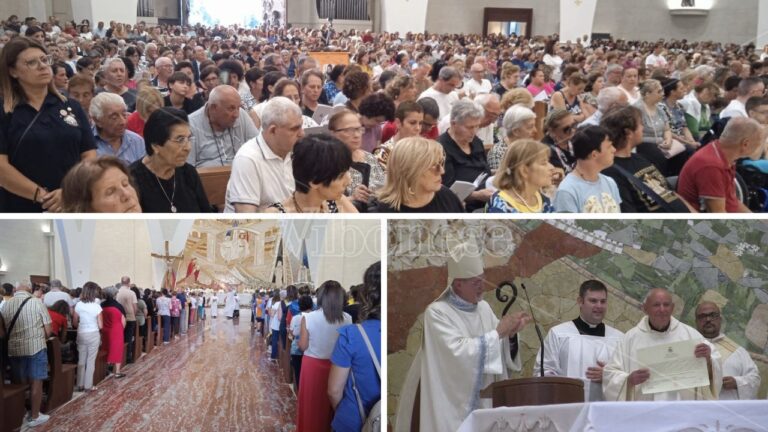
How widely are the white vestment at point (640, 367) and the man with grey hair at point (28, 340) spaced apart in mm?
2149

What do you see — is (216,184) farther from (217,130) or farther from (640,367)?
(640,367)

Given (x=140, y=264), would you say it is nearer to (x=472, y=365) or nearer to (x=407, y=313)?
(x=407, y=313)

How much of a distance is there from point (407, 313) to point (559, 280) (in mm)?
639

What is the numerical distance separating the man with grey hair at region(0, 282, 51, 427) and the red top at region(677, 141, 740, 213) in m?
4.03

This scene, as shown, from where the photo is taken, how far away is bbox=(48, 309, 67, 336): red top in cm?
315

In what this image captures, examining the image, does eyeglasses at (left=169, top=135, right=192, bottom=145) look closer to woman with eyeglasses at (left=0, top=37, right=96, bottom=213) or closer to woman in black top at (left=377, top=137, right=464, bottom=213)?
woman with eyeglasses at (left=0, top=37, right=96, bottom=213)

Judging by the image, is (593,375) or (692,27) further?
(692,27)

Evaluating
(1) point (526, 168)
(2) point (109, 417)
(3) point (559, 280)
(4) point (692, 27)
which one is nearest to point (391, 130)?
(1) point (526, 168)

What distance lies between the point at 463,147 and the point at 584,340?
3.02 m

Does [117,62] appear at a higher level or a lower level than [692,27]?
lower

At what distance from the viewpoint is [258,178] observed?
14.7 ft

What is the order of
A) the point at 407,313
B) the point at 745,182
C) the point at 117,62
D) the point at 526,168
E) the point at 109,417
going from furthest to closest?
1. the point at 117,62
2. the point at 745,182
3. the point at 526,168
4. the point at 407,313
5. the point at 109,417

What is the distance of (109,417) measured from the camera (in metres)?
3.17

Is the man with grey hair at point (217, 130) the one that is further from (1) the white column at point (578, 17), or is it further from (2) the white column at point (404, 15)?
(2) the white column at point (404, 15)
